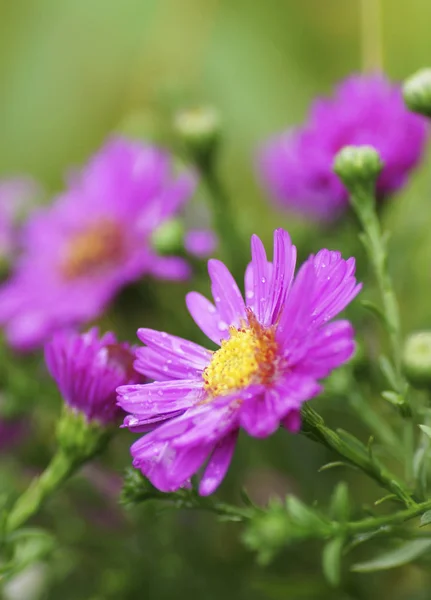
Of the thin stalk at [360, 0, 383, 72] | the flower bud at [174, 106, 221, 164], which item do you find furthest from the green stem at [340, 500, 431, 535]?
the thin stalk at [360, 0, 383, 72]

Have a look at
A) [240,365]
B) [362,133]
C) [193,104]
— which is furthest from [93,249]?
[240,365]

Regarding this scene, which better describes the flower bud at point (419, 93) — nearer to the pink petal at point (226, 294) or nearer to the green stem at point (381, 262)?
the green stem at point (381, 262)

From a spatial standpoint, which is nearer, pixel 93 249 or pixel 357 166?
pixel 357 166

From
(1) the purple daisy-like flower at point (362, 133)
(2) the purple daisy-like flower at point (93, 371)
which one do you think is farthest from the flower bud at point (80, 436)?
(1) the purple daisy-like flower at point (362, 133)

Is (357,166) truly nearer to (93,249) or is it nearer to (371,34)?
(93,249)

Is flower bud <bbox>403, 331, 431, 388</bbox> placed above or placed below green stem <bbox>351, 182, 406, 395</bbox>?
below

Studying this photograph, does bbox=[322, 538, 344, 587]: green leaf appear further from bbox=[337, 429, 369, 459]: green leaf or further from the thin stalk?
the thin stalk
